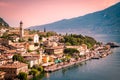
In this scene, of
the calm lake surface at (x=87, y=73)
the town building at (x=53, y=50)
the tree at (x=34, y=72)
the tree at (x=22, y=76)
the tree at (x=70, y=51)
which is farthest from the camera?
the tree at (x=70, y=51)

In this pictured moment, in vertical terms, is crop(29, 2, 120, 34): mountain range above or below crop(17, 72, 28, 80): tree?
above

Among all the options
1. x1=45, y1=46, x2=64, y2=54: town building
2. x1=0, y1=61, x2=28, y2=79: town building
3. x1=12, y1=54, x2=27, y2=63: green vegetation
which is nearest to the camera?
x1=0, y1=61, x2=28, y2=79: town building

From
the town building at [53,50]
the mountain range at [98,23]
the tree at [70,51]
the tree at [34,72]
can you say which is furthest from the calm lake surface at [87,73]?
the mountain range at [98,23]

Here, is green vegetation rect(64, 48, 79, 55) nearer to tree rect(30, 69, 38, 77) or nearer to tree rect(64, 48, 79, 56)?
tree rect(64, 48, 79, 56)

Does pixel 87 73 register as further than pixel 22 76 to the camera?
Yes

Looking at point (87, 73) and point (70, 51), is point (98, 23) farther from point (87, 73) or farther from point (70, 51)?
point (87, 73)

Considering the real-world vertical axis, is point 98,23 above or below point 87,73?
above

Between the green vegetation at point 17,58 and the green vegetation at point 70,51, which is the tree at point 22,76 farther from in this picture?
the green vegetation at point 70,51

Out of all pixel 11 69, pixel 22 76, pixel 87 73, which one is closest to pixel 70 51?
pixel 87 73

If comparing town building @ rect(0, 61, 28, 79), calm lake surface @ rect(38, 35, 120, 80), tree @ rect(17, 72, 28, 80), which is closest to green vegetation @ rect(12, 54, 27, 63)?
calm lake surface @ rect(38, 35, 120, 80)

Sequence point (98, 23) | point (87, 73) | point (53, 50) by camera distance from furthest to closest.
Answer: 1. point (98, 23)
2. point (53, 50)
3. point (87, 73)

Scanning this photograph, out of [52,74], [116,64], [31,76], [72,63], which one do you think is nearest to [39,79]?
[31,76]

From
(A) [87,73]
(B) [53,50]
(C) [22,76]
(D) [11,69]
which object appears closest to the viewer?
(C) [22,76]

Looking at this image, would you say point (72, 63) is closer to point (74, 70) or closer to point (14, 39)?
point (74, 70)
